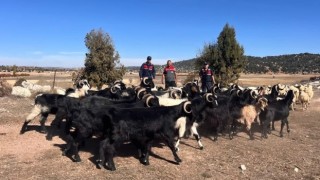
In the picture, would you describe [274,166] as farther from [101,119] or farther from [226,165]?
[101,119]

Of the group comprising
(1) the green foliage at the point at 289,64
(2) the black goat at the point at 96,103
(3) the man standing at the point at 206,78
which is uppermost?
(3) the man standing at the point at 206,78

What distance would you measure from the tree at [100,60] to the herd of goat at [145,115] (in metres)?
8.98

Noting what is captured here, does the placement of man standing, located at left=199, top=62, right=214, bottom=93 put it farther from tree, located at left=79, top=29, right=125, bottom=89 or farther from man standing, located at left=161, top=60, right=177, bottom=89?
tree, located at left=79, top=29, right=125, bottom=89

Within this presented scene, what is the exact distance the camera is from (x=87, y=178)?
8.77 metres

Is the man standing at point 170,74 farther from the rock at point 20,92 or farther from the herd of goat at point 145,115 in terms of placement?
the rock at point 20,92

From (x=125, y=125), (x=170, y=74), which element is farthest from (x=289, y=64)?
(x=125, y=125)

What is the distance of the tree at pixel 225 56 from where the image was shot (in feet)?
106

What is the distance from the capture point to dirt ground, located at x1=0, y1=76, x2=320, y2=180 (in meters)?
9.18

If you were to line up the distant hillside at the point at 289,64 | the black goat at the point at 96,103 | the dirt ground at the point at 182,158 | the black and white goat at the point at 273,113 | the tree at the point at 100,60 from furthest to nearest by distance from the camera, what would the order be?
the distant hillside at the point at 289,64 → the tree at the point at 100,60 → the black and white goat at the point at 273,113 → the black goat at the point at 96,103 → the dirt ground at the point at 182,158

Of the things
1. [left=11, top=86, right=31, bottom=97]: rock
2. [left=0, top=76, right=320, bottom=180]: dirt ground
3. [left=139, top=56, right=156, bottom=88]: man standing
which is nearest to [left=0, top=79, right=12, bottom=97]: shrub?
[left=11, top=86, right=31, bottom=97]: rock

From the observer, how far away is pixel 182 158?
10531 mm

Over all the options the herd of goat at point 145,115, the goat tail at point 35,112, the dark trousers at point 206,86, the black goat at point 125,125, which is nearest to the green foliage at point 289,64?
the dark trousers at point 206,86

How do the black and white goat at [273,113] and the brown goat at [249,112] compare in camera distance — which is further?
the black and white goat at [273,113]

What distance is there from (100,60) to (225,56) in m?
12.2
